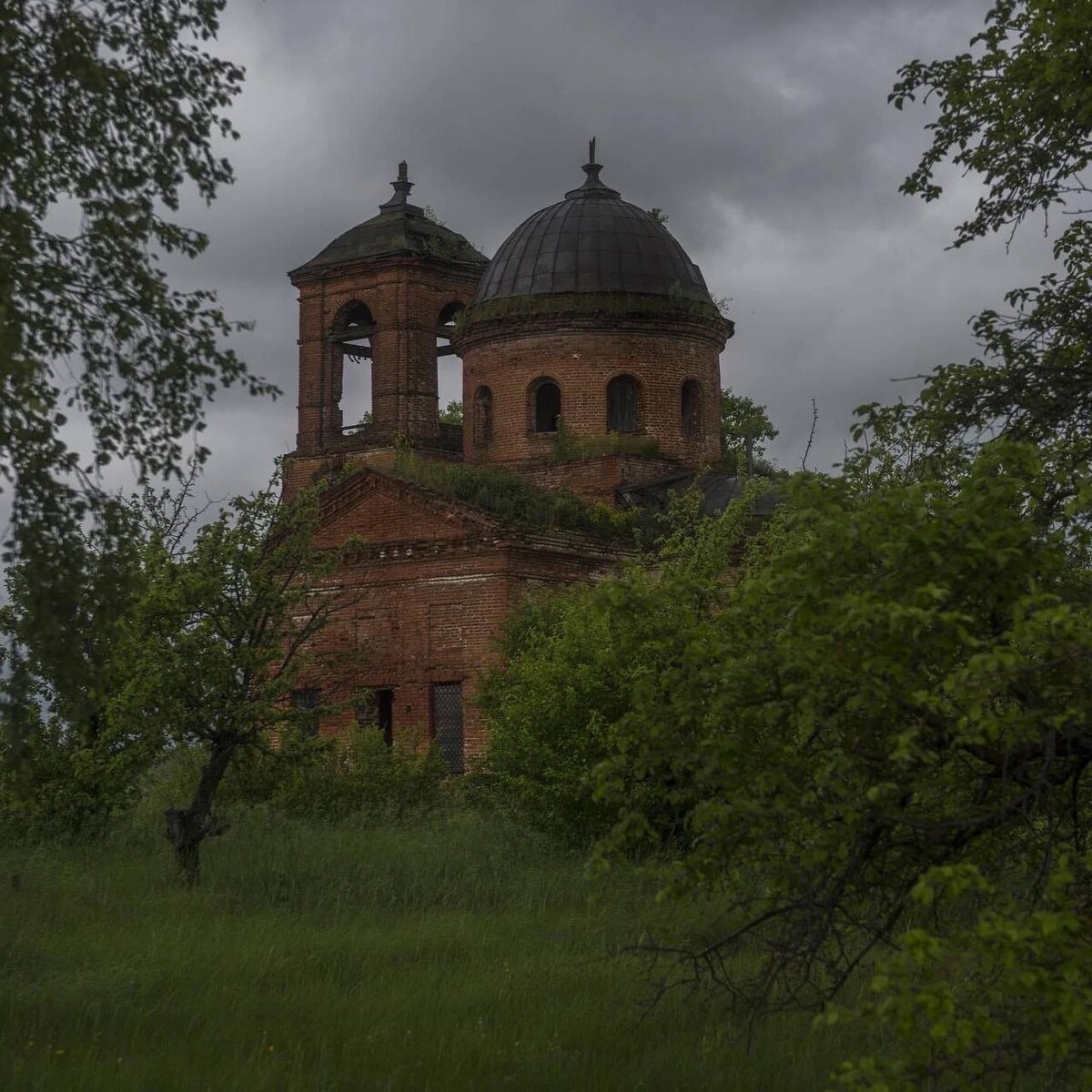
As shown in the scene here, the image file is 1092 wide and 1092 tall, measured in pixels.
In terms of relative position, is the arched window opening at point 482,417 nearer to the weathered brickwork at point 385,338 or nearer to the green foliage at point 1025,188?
the weathered brickwork at point 385,338

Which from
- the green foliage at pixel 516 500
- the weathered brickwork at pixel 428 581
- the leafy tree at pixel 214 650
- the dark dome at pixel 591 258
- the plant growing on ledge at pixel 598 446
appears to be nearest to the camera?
the leafy tree at pixel 214 650

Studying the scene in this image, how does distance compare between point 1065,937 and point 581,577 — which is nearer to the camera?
point 1065,937

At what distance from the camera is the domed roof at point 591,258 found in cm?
3212

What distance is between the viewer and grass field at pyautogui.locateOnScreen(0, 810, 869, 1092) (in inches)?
401

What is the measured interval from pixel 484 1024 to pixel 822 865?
166 inches

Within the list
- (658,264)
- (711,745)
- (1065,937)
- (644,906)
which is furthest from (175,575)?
(658,264)

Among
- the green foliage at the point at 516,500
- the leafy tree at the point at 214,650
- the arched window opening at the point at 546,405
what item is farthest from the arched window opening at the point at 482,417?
the leafy tree at the point at 214,650

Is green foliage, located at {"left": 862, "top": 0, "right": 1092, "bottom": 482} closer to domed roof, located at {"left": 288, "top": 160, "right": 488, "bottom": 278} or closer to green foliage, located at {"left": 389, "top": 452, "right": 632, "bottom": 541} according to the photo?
green foliage, located at {"left": 389, "top": 452, "right": 632, "bottom": 541}

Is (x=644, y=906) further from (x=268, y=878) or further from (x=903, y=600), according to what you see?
(x=903, y=600)

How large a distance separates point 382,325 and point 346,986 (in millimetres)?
24322

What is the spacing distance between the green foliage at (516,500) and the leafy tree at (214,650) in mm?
9471

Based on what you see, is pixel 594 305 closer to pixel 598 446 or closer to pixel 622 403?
pixel 622 403

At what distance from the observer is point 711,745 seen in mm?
7598

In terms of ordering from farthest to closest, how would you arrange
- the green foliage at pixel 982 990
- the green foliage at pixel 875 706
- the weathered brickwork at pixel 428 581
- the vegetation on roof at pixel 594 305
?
the vegetation on roof at pixel 594 305 < the weathered brickwork at pixel 428 581 < the green foliage at pixel 875 706 < the green foliage at pixel 982 990
